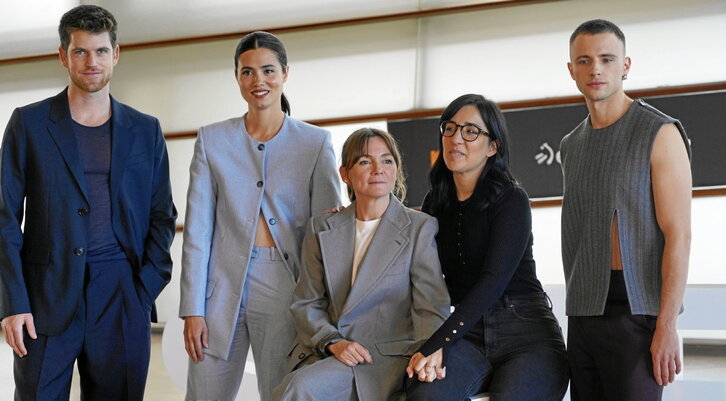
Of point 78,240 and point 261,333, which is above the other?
point 78,240

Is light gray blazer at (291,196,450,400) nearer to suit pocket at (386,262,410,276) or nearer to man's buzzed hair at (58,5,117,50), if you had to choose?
suit pocket at (386,262,410,276)

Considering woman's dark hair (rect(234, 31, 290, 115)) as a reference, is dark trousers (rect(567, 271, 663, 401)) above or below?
below

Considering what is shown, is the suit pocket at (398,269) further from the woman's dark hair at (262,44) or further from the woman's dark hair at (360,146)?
the woman's dark hair at (262,44)

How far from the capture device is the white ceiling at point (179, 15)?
621cm

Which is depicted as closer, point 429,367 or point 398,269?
point 429,367

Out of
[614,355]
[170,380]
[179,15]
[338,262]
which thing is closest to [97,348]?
[338,262]

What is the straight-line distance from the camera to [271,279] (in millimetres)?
2352

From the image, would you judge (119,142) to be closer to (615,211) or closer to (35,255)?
(35,255)

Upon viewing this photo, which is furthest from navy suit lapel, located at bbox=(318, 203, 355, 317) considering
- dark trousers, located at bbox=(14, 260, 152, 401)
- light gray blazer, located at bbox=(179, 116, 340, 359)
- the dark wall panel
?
the dark wall panel

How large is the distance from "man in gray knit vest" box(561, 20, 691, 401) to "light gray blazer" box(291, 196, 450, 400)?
38 centimetres

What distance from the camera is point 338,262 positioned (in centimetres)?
232

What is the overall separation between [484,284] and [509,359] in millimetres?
201

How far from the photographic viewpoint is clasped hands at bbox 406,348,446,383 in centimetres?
207

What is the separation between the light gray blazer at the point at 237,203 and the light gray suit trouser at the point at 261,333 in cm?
3
